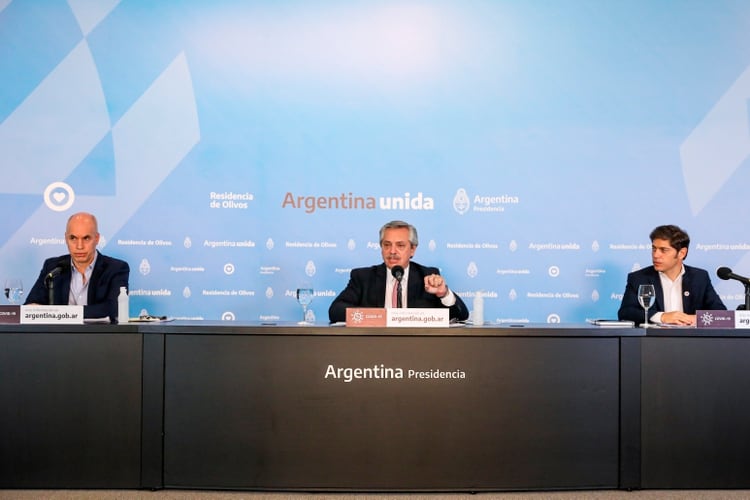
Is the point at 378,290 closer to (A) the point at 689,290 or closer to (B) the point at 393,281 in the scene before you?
(B) the point at 393,281

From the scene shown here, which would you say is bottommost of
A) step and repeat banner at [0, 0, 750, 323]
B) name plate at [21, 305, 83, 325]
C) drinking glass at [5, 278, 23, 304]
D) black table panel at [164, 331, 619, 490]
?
black table panel at [164, 331, 619, 490]

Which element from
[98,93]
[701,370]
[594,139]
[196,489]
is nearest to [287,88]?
[98,93]

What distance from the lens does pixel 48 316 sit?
3.13 metres

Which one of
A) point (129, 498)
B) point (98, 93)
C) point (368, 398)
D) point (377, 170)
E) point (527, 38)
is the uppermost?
point (527, 38)

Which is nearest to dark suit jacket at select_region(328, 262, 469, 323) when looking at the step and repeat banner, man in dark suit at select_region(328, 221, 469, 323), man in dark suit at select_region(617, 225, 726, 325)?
man in dark suit at select_region(328, 221, 469, 323)

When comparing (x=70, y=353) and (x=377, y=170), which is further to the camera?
(x=377, y=170)

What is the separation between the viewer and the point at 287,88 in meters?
4.88

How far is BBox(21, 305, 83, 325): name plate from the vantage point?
123 inches

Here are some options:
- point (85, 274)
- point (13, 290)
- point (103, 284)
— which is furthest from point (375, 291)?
point (13, 290)

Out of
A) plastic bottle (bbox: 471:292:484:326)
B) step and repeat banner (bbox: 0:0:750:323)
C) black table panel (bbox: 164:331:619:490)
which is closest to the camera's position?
black table panel (bbox: 164:331:619:490)

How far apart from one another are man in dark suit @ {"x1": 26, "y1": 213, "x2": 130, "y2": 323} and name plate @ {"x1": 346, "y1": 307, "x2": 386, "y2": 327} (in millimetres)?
1434

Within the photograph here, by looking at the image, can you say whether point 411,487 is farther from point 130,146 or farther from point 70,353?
point 130,146

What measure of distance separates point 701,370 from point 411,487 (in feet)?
4.20

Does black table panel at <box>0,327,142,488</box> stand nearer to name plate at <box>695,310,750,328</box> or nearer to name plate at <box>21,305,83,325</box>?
name plate at <box>21,305,83,325</box>
